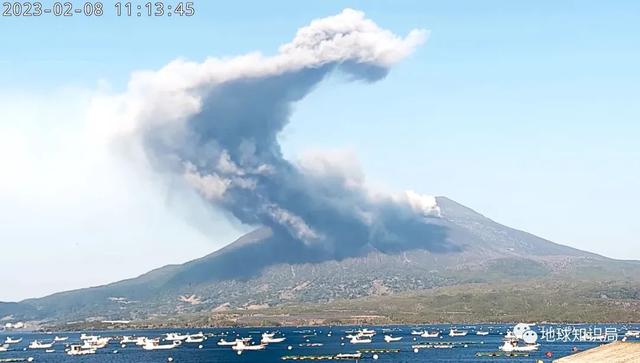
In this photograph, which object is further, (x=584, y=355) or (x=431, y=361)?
(x=431, y=361)

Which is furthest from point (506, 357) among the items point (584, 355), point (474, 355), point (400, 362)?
point (584, 355)

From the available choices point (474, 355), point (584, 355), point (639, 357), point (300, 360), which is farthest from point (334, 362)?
point (639, 357)

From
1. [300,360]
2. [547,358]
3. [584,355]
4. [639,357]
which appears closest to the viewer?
[639,357]

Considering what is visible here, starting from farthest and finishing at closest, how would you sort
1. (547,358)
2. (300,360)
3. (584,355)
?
1. (300,360)
2. (547,358)
3. (584,355)

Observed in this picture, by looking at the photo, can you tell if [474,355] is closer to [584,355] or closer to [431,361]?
[431,361]

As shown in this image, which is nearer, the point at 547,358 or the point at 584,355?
the point at 584,355

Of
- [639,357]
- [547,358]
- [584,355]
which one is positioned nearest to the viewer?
[639,357]
